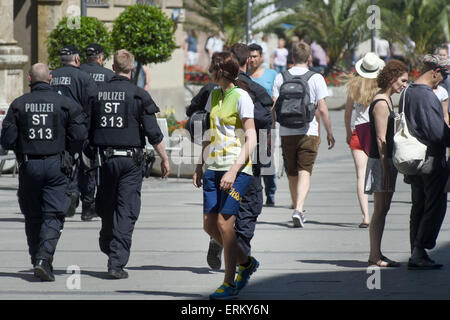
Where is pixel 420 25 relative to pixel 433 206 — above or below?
above

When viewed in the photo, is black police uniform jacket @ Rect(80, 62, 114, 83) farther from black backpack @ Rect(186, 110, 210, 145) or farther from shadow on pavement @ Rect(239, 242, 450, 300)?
shadow on pavement @ Rect(239, 242, 450, 300)

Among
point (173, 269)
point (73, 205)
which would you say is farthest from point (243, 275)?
point (73, 205)

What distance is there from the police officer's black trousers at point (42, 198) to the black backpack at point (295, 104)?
329 centimetres

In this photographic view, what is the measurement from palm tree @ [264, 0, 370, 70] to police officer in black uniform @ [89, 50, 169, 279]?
101 feet

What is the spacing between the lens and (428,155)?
8.91 m

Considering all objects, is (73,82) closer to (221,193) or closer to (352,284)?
(221,193)

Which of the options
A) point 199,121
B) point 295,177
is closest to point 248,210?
point 199,121

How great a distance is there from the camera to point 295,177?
12.0 metres

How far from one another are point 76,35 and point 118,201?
26.4ft

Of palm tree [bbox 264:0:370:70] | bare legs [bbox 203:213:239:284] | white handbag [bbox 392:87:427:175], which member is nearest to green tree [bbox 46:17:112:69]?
white handbag [bbox 392:87:427:175]

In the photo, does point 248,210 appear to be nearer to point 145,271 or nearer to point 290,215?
point 145,271

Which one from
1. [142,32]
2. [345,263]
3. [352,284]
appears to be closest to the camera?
[352,284]

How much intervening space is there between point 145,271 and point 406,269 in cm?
208

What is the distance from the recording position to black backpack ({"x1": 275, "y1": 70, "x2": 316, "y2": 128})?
11500mm
